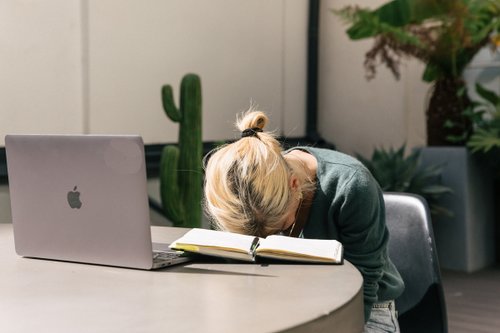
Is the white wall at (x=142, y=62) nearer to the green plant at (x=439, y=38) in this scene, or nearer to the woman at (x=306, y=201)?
the green plant at (x=439, y=38)

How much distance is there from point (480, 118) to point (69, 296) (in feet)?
13.9

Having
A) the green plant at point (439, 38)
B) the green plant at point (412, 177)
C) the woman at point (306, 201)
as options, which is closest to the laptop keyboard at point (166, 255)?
the woman at point (306, 201)

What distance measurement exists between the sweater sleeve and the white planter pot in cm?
340

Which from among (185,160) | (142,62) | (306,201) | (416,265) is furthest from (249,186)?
(142,62)

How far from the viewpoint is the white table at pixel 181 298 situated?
91 centimetres

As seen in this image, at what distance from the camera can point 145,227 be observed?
120 centimetres

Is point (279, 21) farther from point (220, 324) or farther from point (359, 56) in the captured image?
point (220, 324)

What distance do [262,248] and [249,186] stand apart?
160 mm

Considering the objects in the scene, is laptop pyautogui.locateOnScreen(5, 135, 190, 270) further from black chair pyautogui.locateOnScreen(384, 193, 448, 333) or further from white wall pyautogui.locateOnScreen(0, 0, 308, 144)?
white wall pyautogui.locateOnScreen(0, 0, 308, 144)

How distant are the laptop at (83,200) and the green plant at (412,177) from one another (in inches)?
140

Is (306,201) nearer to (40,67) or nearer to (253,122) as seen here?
(253,122)

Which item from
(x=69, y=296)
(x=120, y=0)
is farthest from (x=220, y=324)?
(x=120, y=0)

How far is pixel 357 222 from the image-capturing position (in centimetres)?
155

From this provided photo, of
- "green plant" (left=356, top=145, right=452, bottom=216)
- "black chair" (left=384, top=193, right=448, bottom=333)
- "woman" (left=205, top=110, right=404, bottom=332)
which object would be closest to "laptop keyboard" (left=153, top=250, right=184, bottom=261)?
"woman" (left=205, top=110, right=404, bottom=332)
